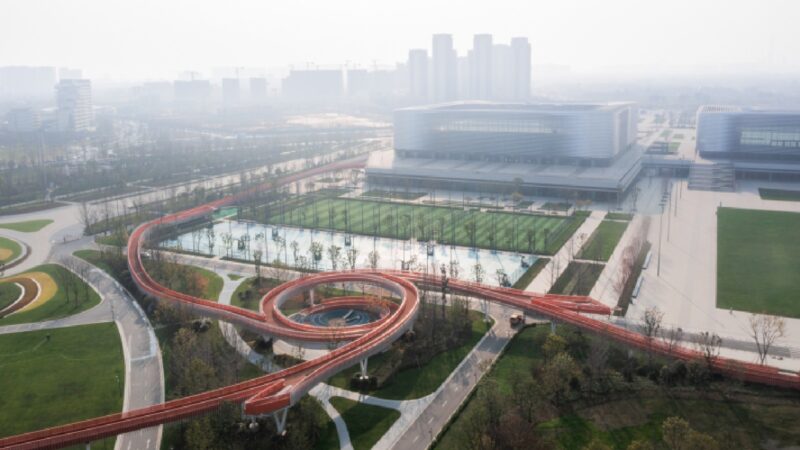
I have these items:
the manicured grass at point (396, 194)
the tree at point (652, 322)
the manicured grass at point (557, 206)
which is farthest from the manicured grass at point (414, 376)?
the manicured grass at point (396, 194)

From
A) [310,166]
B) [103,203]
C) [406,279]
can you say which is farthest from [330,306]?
[310,166]

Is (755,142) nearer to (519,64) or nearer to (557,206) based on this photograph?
(557,206)

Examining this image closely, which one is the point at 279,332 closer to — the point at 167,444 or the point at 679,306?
the point at 167,444

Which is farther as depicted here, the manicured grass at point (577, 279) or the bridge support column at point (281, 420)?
the manicured grass at point (577, 279)

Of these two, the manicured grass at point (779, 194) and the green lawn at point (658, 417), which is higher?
the manicured grass at point (779, 194)

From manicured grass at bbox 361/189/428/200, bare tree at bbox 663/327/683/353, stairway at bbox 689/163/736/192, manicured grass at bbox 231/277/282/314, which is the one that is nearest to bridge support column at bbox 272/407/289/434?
manicured grass at bbox 231/277/282/314

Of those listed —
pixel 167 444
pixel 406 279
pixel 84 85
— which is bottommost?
pixel 167 444

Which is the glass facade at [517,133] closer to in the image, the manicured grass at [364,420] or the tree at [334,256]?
the tree at [334,256]
